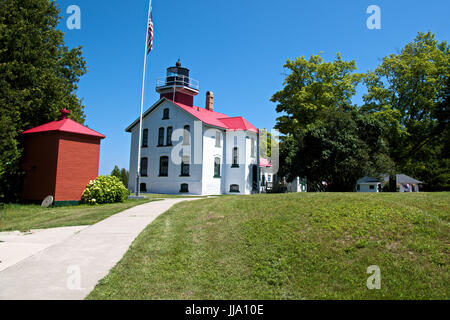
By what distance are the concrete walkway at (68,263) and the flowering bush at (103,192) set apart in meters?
7.32

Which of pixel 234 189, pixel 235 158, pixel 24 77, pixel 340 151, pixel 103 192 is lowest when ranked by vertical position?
pixel 103 192

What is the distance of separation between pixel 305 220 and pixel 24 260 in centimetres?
653

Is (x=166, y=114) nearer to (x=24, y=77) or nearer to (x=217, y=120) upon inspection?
(x=217, y=120)

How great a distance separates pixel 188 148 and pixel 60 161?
545 inches

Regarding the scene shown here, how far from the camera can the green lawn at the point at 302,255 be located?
196 inches

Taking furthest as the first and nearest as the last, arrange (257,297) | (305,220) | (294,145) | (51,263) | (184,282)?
(294,145) < (305,220) < (51,263) < (184,282) < (257,297)

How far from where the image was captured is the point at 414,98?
29.2 m

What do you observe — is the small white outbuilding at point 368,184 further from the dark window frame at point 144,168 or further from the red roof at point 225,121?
the dark window frame at point 144,168

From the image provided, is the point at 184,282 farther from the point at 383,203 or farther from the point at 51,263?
the point at 383,203

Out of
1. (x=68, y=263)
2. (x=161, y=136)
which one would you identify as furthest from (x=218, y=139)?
(x=68, y=263)

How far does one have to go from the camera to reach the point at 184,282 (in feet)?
17.9

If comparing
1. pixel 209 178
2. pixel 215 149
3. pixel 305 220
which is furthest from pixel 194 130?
pixel 305 220

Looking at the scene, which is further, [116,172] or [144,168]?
[116,172]

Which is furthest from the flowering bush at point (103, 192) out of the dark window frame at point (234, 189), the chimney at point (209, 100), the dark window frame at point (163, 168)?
the chimney at point (209, 100)
